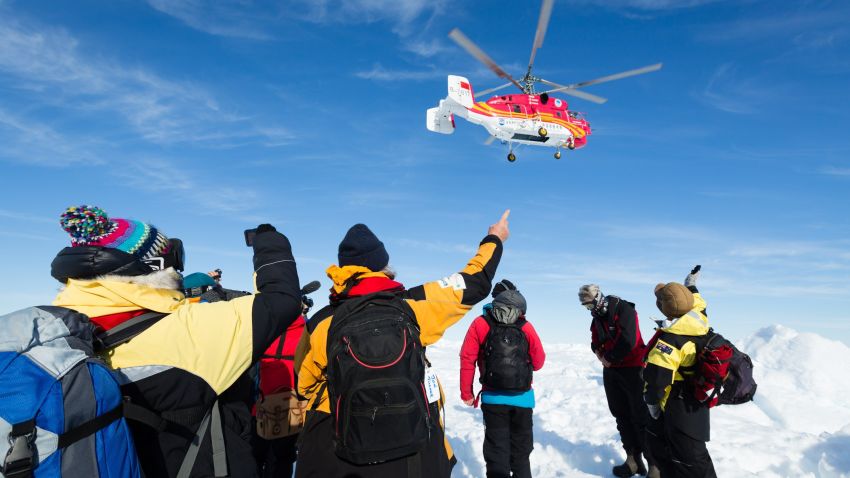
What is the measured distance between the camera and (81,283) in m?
1.90

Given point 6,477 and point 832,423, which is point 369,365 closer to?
point 6,477

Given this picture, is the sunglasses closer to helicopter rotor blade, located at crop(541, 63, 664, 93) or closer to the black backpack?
the black backpack

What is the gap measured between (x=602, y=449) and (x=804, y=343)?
18097 mm

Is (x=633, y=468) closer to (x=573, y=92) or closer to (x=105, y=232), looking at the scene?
(x=105, y=232)

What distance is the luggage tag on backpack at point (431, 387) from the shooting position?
2.75 metres

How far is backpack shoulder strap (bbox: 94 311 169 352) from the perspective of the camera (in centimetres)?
181

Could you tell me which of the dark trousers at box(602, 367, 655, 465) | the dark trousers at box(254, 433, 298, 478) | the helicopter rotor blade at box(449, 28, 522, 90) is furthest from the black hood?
the helicopter rotor blade at box(449, 28, 522, 90)

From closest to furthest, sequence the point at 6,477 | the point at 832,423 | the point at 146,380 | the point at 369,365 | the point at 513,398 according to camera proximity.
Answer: the point at 6,477, the point at 146,380, the point at 369,365, the point at 513,398, the point at 832,423

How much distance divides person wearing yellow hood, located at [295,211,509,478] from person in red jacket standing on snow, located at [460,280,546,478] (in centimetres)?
232

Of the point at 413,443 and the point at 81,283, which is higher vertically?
the point at 81,283

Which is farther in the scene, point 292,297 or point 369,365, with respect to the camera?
point 369,365

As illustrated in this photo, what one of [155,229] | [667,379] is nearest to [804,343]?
[667,379]

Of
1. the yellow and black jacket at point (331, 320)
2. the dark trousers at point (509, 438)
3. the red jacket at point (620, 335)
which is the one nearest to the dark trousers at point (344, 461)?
the yellow and black jacket at point (331, 320)

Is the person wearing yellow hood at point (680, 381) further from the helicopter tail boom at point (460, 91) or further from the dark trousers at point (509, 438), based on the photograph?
the helicopter tail boom at point (460, 91)
